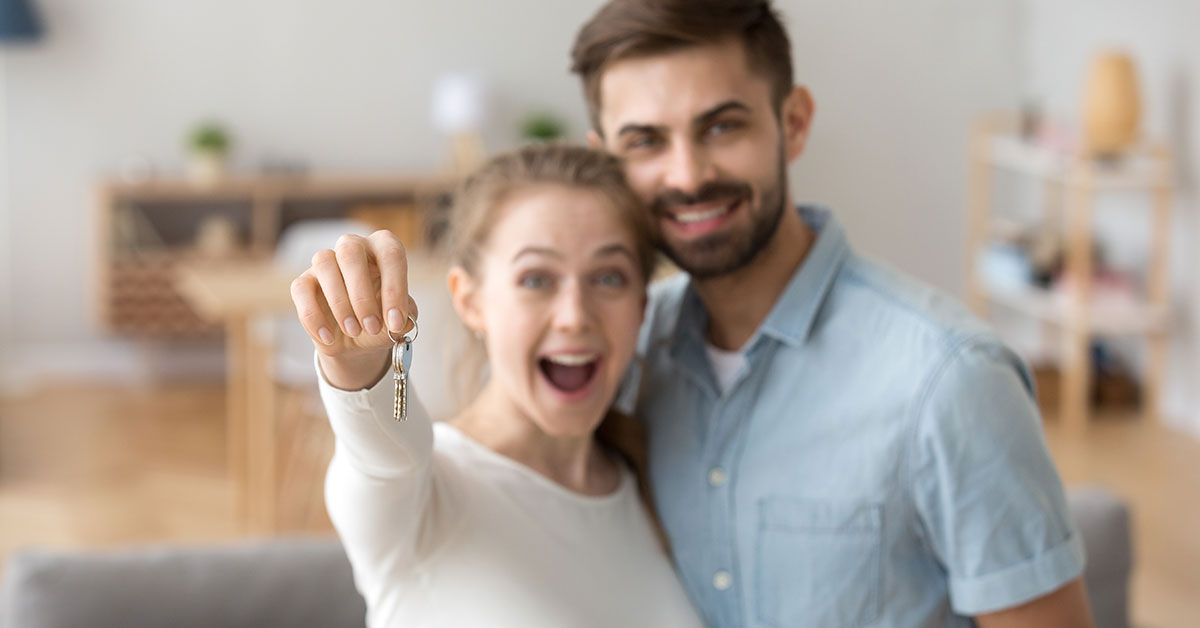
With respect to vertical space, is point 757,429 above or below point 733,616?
above

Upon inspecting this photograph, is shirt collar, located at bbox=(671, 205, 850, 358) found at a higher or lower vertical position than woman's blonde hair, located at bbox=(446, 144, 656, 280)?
lower

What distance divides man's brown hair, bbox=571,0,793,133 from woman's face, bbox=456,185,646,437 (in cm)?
14

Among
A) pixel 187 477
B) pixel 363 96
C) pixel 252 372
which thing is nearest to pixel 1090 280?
pixel 363 96

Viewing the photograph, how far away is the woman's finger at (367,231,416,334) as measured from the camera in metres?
0.71

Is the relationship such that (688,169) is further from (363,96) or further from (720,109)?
(363,96)

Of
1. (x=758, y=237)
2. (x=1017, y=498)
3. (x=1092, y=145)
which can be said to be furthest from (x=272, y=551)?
(x=1092, y=145)

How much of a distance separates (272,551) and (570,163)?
70cm

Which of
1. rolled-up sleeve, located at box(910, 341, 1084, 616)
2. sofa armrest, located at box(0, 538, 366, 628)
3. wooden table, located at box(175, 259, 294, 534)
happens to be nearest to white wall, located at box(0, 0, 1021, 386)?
rolled-up sleeve, located at box(910, 341, 1084, 616)

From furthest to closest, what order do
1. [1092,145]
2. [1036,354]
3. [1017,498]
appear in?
[1036,354], [1092,145], [1017,498]

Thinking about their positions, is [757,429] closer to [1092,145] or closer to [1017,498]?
[1017,498]

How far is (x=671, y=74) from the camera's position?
3.88 ft

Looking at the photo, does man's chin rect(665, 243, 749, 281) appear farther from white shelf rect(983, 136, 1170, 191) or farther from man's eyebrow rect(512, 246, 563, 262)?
white shelf rect(983, 136, 1170, 191)

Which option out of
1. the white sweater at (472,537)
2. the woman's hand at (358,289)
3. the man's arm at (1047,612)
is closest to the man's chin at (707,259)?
the white sweater at (472,537)

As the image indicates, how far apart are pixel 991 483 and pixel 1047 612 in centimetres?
12
